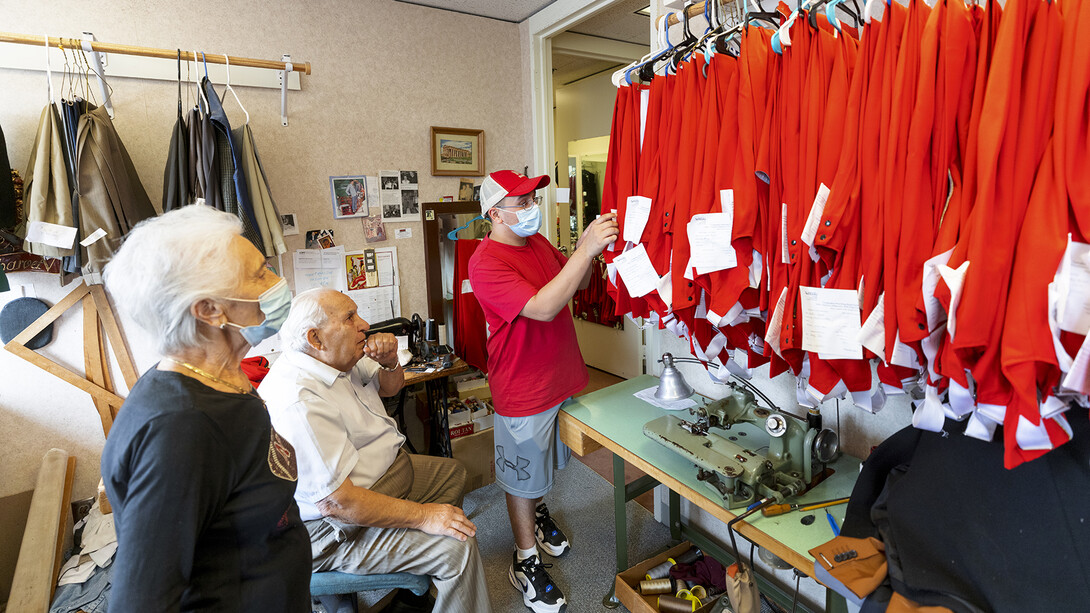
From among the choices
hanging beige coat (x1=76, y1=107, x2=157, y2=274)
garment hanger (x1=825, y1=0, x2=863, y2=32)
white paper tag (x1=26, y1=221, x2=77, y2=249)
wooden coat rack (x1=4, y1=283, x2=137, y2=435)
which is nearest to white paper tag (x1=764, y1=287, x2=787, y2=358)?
garment hanger (x1=825, y1=0, x2=863, y2=32)

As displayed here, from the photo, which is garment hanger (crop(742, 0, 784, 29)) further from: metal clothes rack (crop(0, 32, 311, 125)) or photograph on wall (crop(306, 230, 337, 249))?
photograph on wall (crop(306, 230, 337, 249))

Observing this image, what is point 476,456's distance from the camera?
296 cm

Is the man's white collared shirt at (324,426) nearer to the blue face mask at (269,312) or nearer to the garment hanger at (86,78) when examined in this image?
the blue face mask at (269,312)

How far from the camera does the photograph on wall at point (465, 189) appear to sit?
317cm

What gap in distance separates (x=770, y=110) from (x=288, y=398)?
145 centimetres

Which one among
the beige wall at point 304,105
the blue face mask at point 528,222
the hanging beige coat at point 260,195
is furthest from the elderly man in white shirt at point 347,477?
the beige wall at point 304,105

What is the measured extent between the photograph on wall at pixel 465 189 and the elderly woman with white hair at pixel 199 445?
2.01 metres

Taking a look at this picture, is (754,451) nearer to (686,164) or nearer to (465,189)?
(686,164)

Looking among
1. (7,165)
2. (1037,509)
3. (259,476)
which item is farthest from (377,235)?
(1037,509)

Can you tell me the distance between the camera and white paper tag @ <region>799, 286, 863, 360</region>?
102 centimetres

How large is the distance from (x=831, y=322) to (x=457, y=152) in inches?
98.1

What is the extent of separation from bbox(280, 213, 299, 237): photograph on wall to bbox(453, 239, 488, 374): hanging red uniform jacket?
0.85 meters

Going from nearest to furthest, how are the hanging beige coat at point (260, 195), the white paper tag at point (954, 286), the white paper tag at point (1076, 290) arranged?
the white paper tag at point (1076, 290)
the white paper tag at point (954, 286)
the hanging beige coat at point (260, 195)

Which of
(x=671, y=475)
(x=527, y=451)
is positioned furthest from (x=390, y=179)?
(x=671, y=475)
